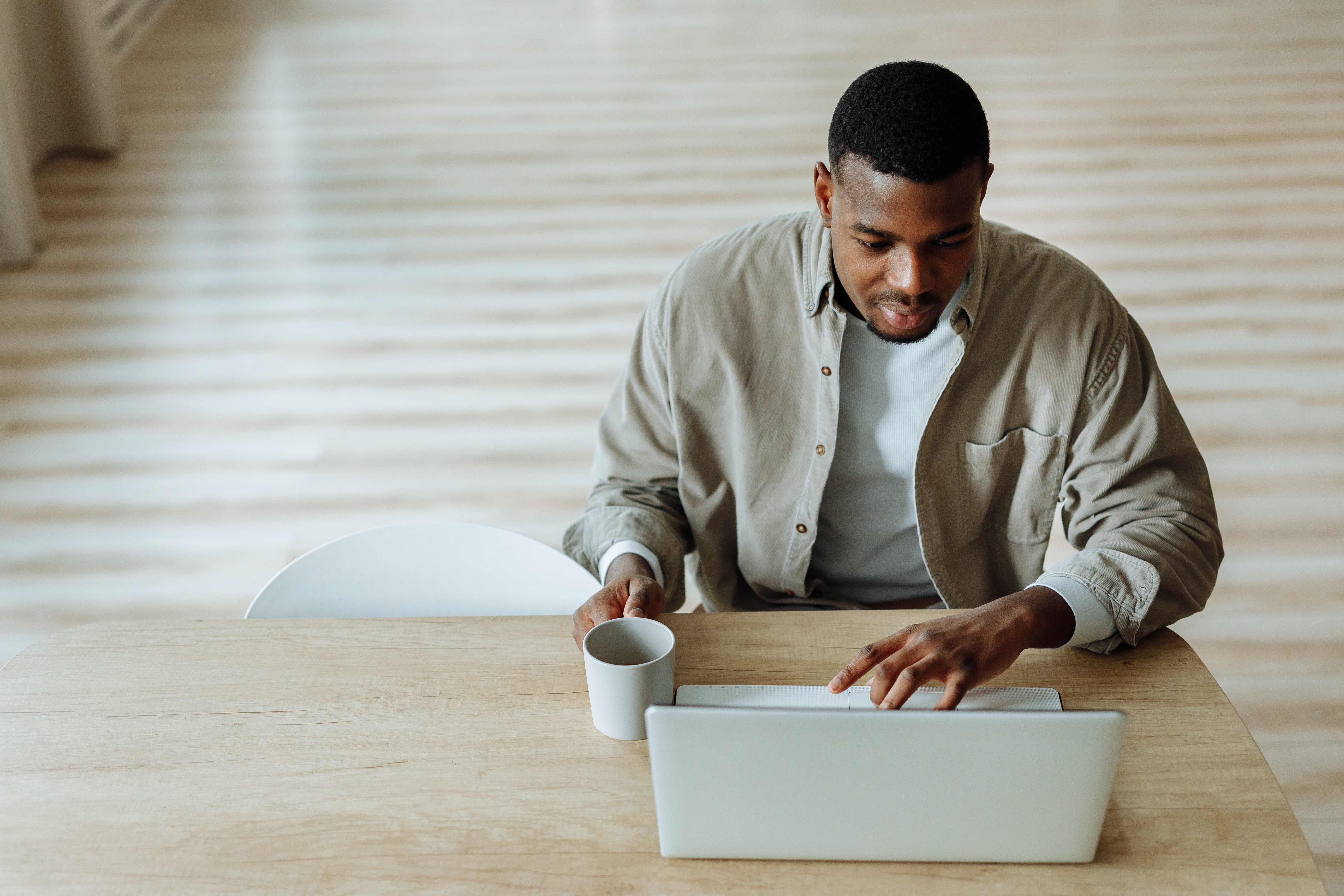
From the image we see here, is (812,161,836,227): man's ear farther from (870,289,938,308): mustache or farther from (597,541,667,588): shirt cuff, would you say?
(597,541,667,588): shirt cuff

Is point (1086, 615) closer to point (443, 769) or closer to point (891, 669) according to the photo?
point (891, 669)

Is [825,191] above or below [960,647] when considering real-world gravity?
above

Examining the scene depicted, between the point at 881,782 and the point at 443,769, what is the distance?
1.34 ft

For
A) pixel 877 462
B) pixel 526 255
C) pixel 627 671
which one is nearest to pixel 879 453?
pixel 877 462

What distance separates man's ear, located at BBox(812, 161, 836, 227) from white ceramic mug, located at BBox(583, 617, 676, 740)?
1.76ft

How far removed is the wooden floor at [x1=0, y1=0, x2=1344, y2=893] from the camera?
8.62 ft

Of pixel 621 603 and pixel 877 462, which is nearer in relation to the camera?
pixel 621 603

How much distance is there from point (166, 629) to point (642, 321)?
65 cm

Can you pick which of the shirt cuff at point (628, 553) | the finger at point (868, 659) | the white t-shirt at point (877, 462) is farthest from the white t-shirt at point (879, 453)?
the finger at point (868, 659)

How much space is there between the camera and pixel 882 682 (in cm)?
106

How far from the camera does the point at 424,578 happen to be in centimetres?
140

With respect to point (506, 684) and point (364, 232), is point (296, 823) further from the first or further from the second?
point (364, 232)

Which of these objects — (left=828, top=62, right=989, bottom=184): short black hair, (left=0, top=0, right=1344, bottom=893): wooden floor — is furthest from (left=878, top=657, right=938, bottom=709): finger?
(left=0, top=0, right=1344, bottom=893): wooden floor

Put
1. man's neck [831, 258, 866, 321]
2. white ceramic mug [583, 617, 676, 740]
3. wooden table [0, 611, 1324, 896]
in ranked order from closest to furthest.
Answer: wooden table [0, 611, 1324, 896]
white ceramic mug [583, 617, 676, 740]
man's neck [831, 258, 866, 321]
